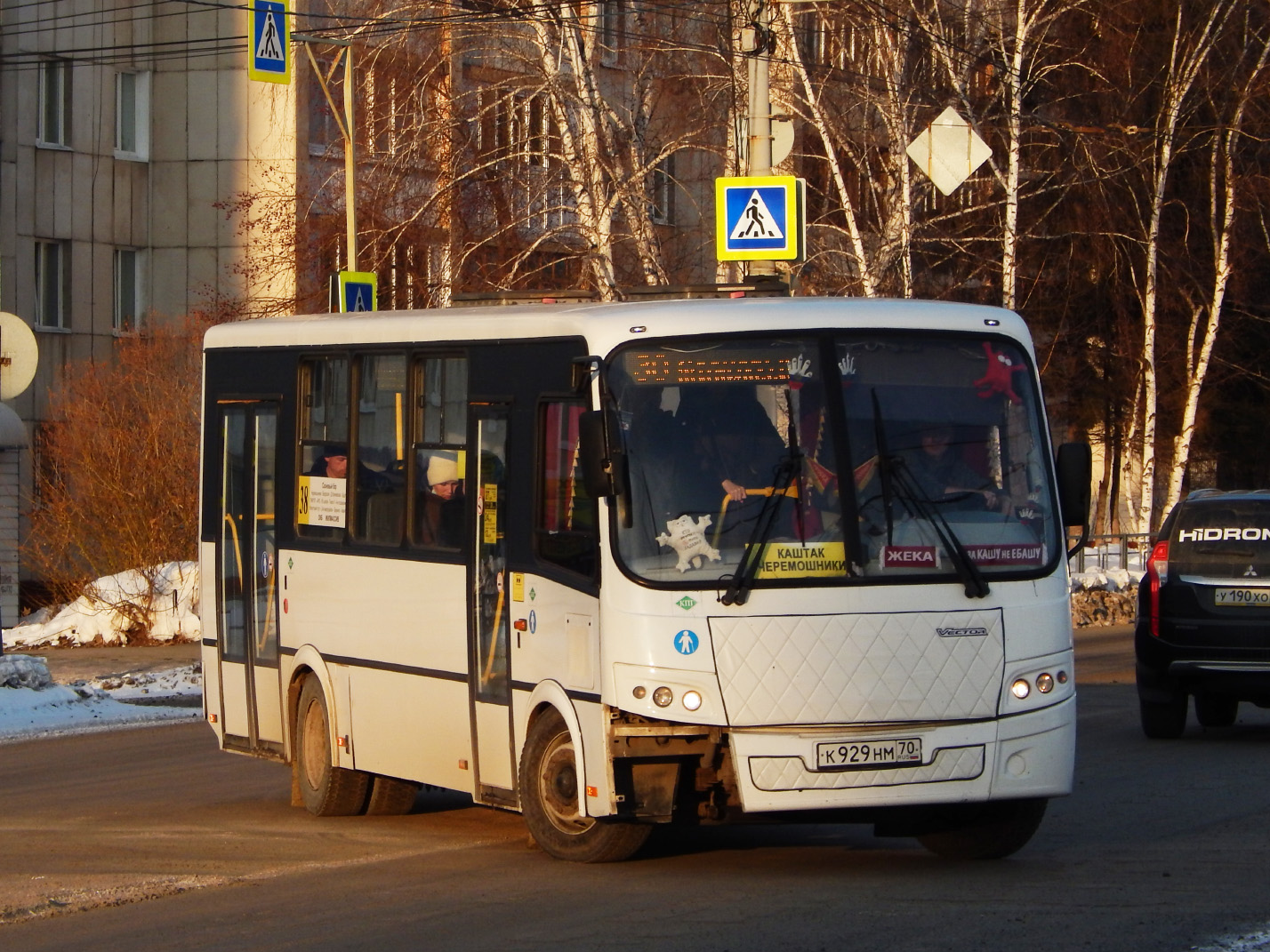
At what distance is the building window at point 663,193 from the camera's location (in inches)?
1129

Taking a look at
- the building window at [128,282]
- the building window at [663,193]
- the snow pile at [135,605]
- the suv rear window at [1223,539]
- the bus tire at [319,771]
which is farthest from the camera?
the building window at [128,282]

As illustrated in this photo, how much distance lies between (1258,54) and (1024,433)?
28593mm

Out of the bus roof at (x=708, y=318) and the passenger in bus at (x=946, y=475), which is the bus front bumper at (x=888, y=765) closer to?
the passenger in bus at (x=946, y=475)

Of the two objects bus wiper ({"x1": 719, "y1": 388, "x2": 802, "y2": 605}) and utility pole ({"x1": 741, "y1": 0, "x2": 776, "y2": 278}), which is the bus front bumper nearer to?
bus wiper ({"x1": 719, "y1": 388, "x2": 802, "y2": 605})

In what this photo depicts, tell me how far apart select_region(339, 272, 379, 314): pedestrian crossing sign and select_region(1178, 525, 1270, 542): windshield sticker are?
11.5 metres

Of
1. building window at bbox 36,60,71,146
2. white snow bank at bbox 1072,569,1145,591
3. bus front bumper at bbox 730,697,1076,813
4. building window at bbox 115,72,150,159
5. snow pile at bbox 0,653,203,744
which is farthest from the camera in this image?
building window at bbox 115,72,150,159

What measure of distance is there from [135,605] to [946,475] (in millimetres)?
18386

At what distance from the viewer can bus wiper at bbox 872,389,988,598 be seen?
886cm

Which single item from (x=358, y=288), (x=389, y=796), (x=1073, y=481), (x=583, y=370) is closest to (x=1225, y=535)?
(x=1073, y=481)

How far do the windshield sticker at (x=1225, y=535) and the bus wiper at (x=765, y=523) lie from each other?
663 cm

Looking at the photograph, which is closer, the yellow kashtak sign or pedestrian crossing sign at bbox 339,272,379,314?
the yellow kashtak sign

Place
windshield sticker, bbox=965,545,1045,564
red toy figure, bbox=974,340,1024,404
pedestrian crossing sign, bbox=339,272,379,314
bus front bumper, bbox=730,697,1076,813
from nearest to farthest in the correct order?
bus front bumper, bbox=730,697,1076,813, windshield sticker, bbox=965,545,1045,564, red toy figure, bbox=974,340,1024,404, pedestrian crossing sign, bbox=339,272,379,314

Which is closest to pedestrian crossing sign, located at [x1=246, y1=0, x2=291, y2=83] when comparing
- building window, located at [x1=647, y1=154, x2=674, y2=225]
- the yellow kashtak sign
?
building window, located at [x1=647, y1=154, x2=674, y2=225]

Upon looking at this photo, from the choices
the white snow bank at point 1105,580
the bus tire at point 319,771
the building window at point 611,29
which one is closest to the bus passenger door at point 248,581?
the bus tire at point 319,771
